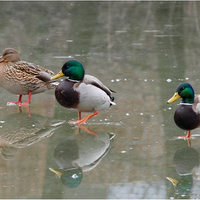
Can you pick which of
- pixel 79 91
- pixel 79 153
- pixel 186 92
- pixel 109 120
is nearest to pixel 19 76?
pixel 79 91

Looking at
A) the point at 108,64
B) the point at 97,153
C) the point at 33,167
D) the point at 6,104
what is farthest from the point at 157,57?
the point at 33,167

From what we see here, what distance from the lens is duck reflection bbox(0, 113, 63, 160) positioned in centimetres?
460

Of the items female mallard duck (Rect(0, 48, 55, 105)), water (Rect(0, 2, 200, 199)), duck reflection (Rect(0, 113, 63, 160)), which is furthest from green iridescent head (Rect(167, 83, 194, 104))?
female mallard duck (Rect(0, 48, 55, 105))

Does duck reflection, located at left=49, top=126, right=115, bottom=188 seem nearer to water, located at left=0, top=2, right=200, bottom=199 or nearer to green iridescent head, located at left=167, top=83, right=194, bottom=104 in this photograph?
water, located at left=0, top=2, right=200, bottom=199

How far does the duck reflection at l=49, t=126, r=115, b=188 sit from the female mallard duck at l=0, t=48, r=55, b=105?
1.28m

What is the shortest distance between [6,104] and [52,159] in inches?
87.0

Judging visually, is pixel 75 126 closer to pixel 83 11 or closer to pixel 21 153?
pixel 21 153

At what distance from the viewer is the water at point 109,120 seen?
369 cm

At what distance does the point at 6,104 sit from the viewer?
20.2ft

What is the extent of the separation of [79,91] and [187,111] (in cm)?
132

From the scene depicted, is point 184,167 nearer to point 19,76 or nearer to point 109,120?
point 109,120

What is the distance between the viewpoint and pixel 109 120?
5.42m

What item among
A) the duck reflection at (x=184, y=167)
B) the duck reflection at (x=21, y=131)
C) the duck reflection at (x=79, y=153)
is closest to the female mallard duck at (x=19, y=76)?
the duck reflection at (x=21, y=131)

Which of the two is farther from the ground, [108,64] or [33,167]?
[108,64]
